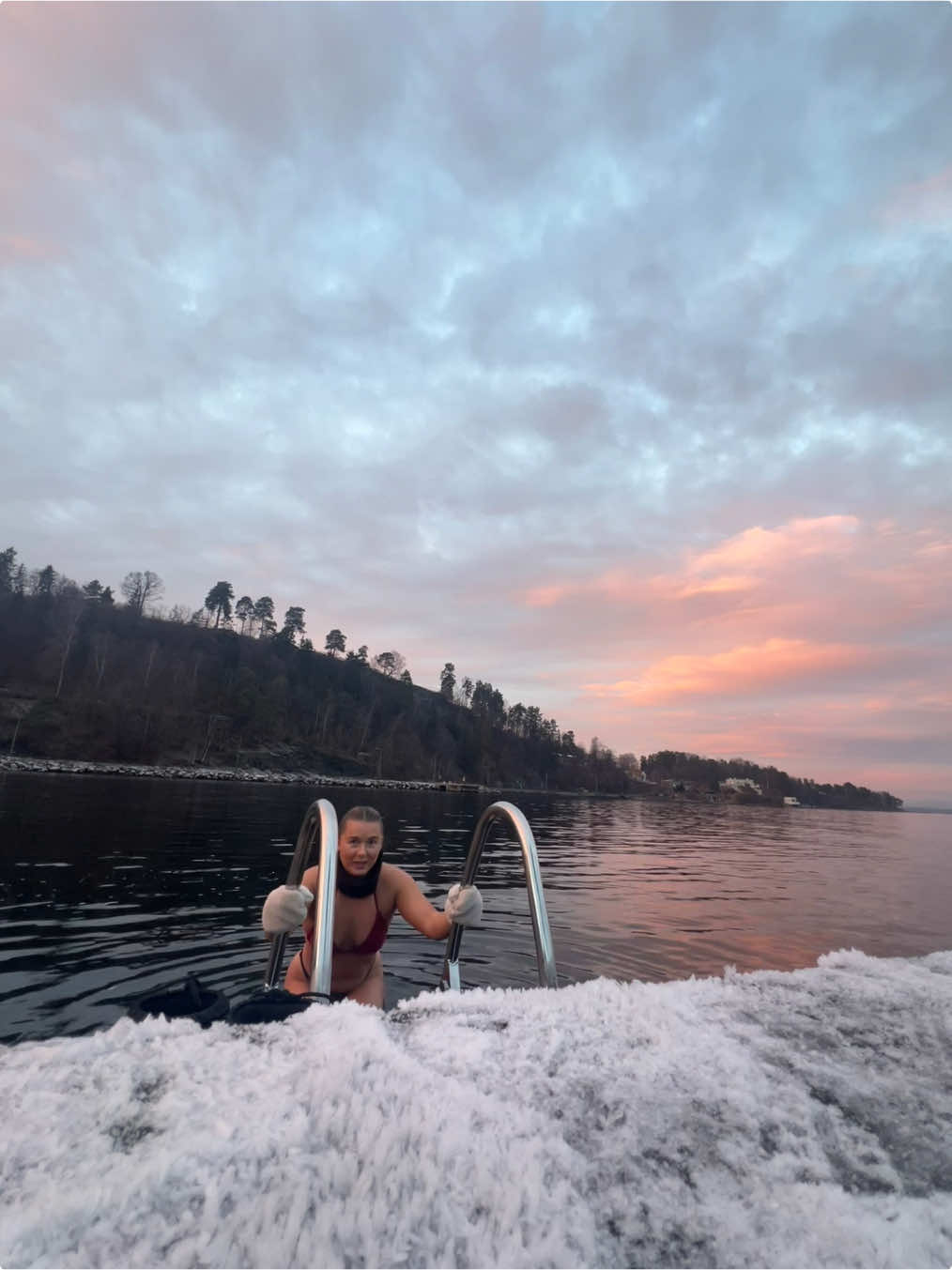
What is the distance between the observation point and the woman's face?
4.68m

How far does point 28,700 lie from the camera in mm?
76562

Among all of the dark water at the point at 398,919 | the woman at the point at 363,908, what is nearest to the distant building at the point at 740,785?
the dark water at the point at 398,919

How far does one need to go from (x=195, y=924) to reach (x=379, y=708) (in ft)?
425

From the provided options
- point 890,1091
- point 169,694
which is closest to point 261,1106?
point 890,1091

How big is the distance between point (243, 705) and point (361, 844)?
321 feet

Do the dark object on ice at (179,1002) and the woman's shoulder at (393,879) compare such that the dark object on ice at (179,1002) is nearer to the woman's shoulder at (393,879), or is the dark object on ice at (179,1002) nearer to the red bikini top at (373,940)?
the woman's shoulder at (393,879)

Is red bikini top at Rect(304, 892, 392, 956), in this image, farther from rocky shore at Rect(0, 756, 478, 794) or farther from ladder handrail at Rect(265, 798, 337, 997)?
rocky shore at Rect(0, 756, 478, 794)

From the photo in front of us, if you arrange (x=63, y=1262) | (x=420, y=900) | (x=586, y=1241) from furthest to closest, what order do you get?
(x=420, y=900) < (x=586, y=1241) < (x=63, y=1262)

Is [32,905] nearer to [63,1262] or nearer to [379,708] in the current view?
[63,1262]

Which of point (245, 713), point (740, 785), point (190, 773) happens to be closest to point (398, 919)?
point (190, 773)

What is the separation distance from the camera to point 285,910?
10.1ft

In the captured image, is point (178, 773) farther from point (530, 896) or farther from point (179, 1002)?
point (179, 1002)

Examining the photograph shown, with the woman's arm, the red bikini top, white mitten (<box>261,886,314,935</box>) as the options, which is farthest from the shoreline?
white mitten (<box>261,886,314,935</box>)

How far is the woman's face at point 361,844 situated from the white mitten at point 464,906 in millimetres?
1331
